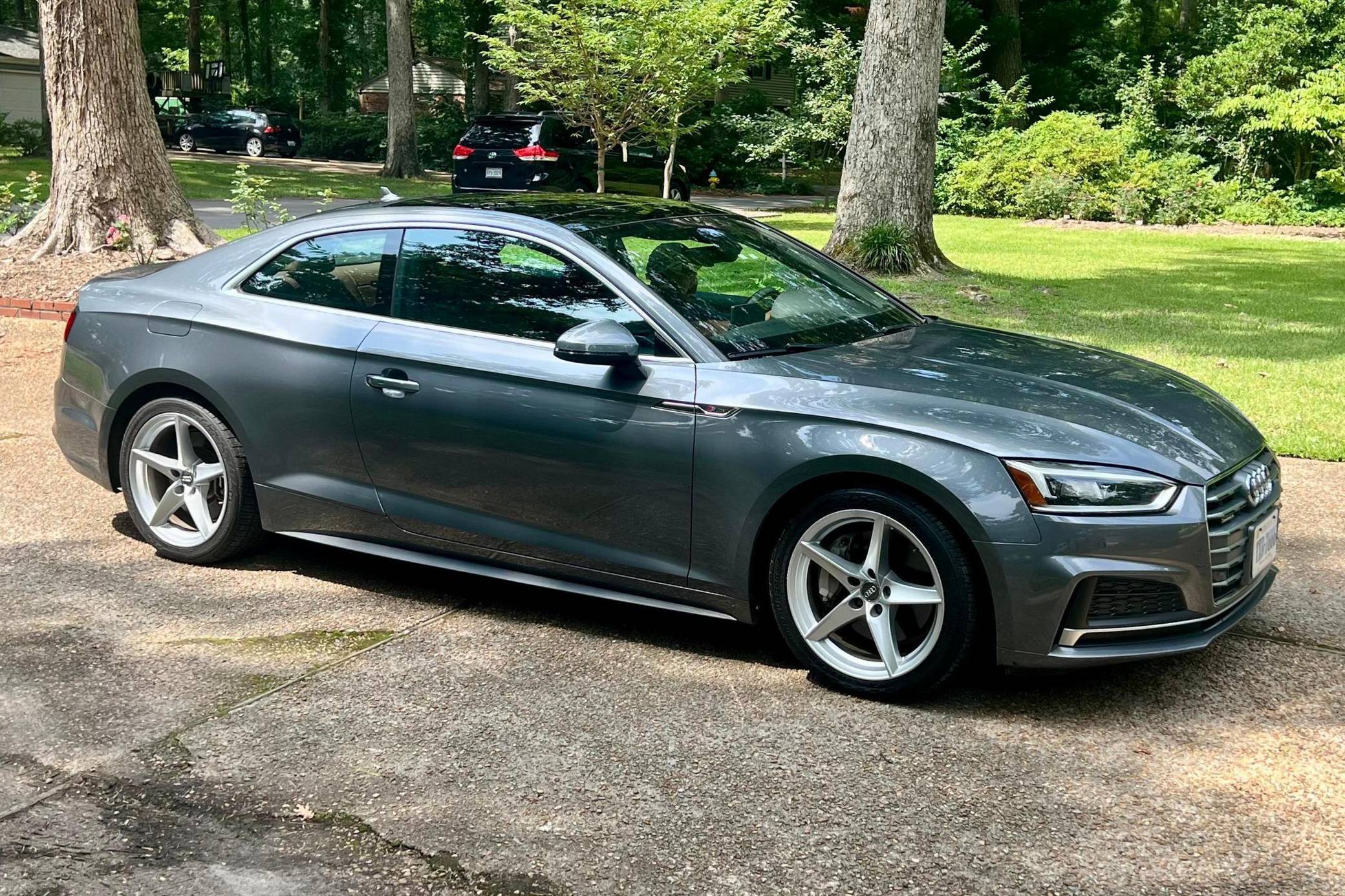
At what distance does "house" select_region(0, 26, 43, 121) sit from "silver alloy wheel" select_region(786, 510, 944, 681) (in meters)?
48.3

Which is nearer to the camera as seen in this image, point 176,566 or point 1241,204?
point 176,566

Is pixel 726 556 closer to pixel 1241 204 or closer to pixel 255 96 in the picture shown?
pixel 1241 204

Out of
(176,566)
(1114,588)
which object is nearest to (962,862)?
(1114,588)

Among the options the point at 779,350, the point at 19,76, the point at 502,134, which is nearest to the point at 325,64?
the point at 19,76

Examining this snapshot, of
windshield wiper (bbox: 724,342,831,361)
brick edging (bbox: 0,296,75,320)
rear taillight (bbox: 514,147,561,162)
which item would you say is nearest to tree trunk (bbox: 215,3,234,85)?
rear taillight (bbox: 514,147,561,162)

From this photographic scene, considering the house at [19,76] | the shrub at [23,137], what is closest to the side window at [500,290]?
the shrub at [23,137]

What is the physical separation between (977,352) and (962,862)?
210 centimetres

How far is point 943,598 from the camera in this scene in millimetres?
3939

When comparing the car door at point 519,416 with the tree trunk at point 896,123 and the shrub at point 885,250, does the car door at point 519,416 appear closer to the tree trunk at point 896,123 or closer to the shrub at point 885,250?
the shrub at point 885,250

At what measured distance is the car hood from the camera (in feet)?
12.8

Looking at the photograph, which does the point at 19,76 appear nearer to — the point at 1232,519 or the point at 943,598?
the point at 943,598

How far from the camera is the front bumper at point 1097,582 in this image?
12.3ft

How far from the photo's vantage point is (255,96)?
59031 mm

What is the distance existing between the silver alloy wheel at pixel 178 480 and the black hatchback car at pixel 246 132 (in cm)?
4114
